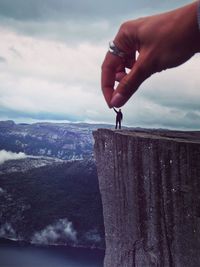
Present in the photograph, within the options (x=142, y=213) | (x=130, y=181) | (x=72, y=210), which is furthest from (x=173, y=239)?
(x=72, y=210)

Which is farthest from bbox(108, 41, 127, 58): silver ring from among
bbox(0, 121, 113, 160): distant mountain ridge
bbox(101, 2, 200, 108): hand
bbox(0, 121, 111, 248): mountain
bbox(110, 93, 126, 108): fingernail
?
bbox(0, 121, 113, 160): distant mountain ridge

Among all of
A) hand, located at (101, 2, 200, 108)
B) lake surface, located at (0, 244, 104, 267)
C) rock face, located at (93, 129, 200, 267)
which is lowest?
lake surface, located at (0, 244, 104, 267)

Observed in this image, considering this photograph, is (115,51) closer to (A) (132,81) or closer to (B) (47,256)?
(A) (132,81)

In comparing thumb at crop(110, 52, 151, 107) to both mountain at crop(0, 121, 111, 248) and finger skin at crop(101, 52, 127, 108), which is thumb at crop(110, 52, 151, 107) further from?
mountain at crop(0, 121, 111, 248)

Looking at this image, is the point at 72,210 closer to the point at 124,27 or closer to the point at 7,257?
the point at 7,257

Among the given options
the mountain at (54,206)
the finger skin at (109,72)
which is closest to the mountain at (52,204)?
the mountain at (54,206)
